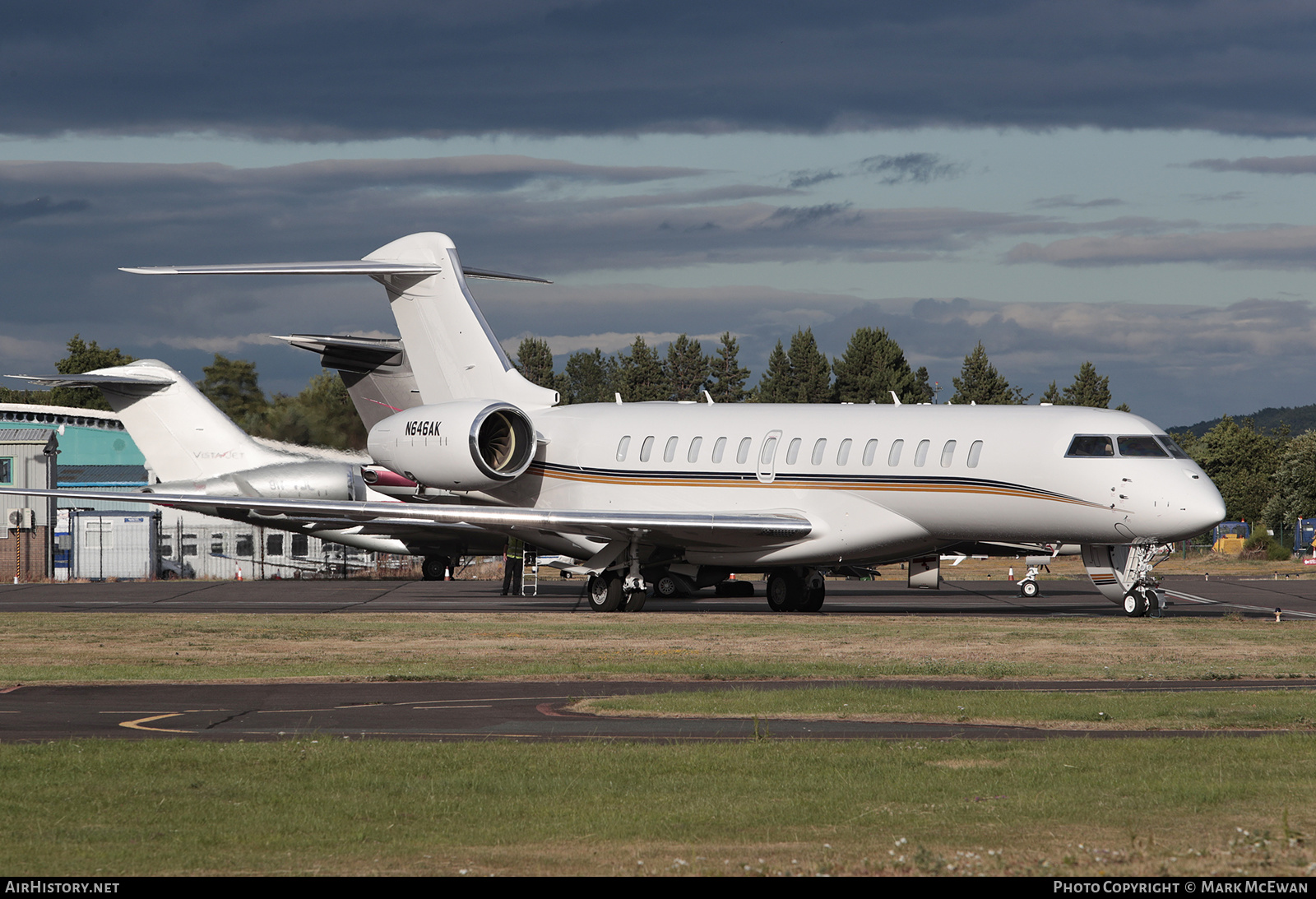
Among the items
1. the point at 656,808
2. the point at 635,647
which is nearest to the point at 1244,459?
the point at 635,647

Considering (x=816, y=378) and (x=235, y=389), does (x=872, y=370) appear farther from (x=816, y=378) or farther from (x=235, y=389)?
(x=235, y=389)

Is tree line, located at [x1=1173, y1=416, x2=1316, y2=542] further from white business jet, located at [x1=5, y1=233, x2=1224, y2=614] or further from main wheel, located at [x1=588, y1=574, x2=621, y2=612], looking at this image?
main wheel, located at [x1=588, y1=574, x2=621, y2=612]

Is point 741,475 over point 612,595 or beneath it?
over

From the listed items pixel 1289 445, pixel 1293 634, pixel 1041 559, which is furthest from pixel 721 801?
pixel 1289 445

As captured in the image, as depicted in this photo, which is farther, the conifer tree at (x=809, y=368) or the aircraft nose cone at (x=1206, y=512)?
the conifer tree at (x=809, y=368)

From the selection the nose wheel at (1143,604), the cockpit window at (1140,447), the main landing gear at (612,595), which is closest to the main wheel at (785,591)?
the main landing gear at (612,595)

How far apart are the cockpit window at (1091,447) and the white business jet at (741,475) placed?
0.03m

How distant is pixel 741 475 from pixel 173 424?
69.6ft

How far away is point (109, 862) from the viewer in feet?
27.5

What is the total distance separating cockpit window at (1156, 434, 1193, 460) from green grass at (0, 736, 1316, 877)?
55.5ft

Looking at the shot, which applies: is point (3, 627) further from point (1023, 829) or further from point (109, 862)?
point (1023, 829)

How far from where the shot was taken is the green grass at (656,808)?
27.3 feet

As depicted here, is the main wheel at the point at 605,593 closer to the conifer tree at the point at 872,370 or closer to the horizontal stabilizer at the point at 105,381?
the horizontal stabilizer at the point at 105,381

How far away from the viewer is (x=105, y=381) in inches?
1721
